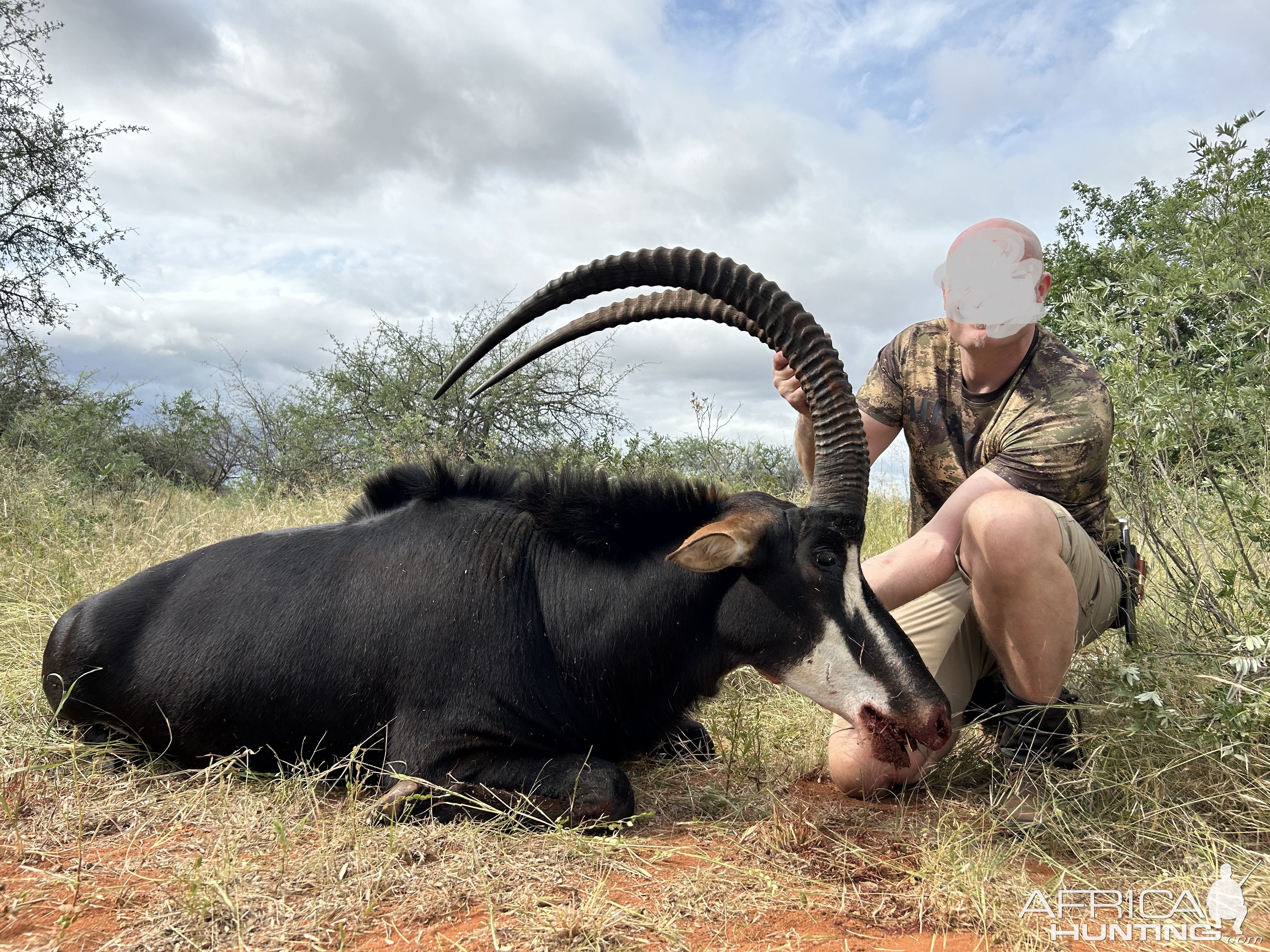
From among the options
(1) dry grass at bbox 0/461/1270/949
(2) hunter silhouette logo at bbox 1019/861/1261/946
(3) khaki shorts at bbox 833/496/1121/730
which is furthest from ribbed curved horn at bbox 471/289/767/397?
(2) hunter silhouette logo at bbox 1019/861/1261/946

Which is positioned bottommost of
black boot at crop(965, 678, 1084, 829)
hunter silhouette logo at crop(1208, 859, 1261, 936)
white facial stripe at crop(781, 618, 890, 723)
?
hunter silhouette logo at crop(1208, 859, 1261, 936)

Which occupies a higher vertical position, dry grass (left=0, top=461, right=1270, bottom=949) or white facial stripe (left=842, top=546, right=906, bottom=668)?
white facial stripe (left=842, top=546, right=906, bottom=668)

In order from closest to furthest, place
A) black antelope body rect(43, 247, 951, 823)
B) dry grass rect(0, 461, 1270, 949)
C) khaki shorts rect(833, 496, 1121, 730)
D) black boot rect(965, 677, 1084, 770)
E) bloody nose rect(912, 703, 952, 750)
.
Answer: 1. dry grass rect(0, 461, 1270, 949)
2. bloody nose rect(912, 703, 952, 750)
3. black antelope body rect(43, 247, 951, 823)
4. black boot rect(965, 677, 1084, 770)
5. khaki shorts rect(833, 496, 1121, 730)

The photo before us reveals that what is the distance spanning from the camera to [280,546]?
4.24 meters

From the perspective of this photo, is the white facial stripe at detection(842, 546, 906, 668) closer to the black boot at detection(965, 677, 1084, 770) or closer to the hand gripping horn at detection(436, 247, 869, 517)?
the hand gripping horn at detection(436, 247, 869, 517)

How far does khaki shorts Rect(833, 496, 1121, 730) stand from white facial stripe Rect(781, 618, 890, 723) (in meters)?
0.84

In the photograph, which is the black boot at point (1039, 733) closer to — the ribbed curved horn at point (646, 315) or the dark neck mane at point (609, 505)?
the dark neck mane at point (609, 505)

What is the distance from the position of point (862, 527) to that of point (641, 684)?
1.19 m

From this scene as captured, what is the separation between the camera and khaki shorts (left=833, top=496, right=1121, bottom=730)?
4277 mm

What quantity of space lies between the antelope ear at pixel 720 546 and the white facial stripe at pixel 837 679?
46 centimetres

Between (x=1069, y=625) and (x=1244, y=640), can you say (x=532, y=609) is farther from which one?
(x=1244, y=640)

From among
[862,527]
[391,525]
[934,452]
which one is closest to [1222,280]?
[934,452]

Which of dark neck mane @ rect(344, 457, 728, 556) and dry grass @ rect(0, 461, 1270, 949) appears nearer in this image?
dry grass @ rect(0, 461, 1270, 949)

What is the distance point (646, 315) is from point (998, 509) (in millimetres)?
1870
